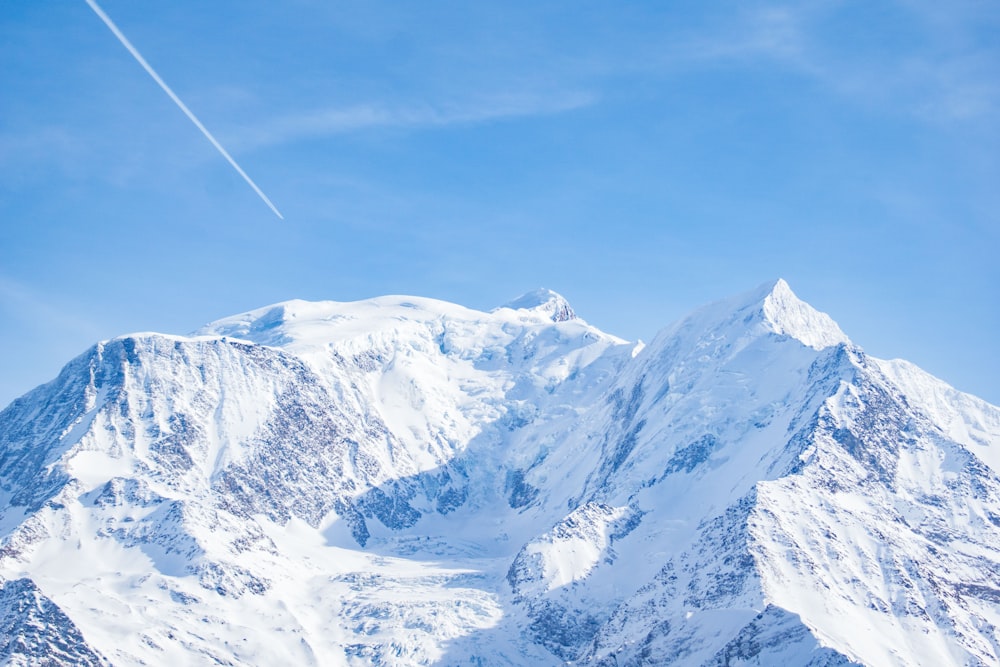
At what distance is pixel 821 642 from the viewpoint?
199 meters

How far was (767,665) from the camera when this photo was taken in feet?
655

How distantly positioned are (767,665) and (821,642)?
10282mm
